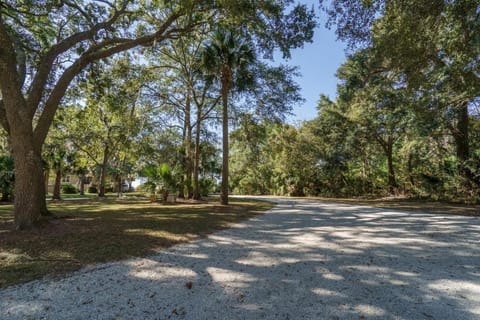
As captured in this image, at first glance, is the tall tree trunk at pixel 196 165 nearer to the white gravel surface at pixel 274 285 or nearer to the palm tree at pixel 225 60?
the palm tree at pixel 225 60

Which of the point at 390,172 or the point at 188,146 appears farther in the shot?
the point at 390,172

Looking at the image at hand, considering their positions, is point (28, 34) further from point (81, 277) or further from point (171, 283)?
point (171, 283)

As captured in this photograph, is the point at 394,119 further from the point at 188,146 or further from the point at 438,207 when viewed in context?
the point at 188,146

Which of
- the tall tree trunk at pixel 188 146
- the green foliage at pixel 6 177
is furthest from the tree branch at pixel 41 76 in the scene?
the green foliage at pixel 6 177

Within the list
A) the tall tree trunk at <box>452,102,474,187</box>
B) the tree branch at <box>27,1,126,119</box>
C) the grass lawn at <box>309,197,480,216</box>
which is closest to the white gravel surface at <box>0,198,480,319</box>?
the tree branch at <box>27,1,126,119</box>

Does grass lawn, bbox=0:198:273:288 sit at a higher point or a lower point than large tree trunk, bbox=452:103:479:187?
lower

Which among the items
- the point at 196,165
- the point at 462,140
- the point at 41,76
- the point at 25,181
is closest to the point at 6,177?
the point at 196,165

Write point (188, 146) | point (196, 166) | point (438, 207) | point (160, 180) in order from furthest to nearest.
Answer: point (188, 146)
point (196, 166)
point (160, 180)
point (438, 207)

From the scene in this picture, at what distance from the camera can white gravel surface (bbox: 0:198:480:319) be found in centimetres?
233

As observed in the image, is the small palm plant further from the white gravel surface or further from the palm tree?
the white gravel surface

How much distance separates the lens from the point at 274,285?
290 cm

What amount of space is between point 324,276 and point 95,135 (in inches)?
802

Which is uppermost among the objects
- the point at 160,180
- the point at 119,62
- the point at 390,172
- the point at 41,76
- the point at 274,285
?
the point at 119,62

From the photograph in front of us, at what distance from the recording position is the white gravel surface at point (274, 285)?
233 centimetres
